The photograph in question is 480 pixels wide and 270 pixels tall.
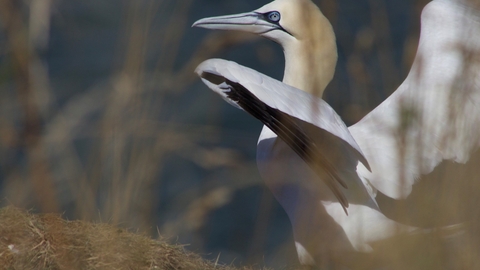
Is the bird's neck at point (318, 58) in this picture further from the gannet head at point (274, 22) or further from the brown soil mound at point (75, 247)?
the brown soil mound at point (75, 247)

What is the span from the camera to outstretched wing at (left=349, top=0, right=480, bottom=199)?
2.26 meters

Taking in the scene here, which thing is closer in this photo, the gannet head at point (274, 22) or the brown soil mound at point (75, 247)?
the brown soil mound at point (75, 247)

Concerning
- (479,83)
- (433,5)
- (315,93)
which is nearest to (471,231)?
(315,93)

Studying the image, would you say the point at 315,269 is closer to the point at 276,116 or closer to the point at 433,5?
the point at 276,116

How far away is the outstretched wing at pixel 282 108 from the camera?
8.55ft

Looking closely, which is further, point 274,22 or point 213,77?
point 274,22

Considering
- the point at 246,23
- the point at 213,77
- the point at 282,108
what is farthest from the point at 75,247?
the point at 246,23

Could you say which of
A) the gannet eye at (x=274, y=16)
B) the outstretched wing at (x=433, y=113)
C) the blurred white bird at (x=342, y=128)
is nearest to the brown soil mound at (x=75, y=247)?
the blurred white bird at (x=342, y=128)

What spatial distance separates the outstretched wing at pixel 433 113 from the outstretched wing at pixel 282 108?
0.24 meters

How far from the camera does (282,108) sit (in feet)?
8.44

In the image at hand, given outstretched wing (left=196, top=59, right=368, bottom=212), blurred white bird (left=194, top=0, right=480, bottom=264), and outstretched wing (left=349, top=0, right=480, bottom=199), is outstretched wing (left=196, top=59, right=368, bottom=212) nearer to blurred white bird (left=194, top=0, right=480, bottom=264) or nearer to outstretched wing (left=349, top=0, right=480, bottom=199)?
blurred white bird (left=194, top=0, right=480, bottom=264)

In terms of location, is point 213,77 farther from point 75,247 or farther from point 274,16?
point 274,16

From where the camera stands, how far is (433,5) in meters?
4.34

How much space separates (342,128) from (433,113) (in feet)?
1.87
